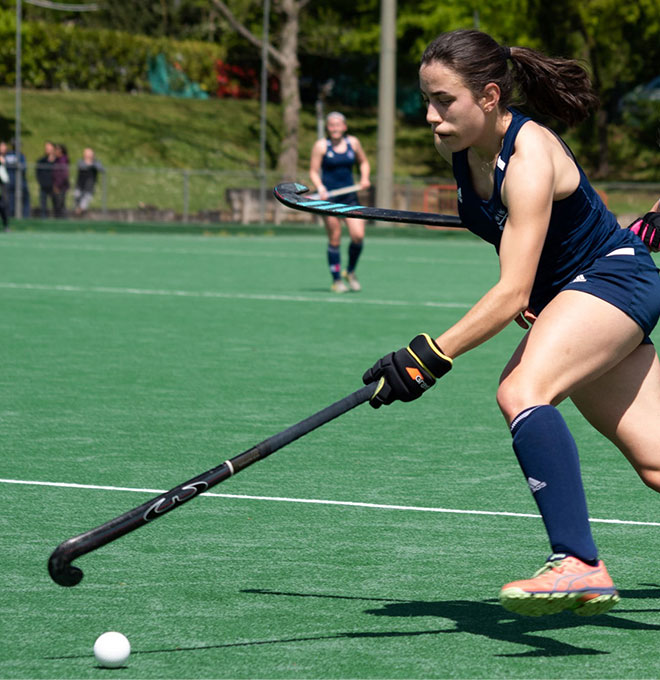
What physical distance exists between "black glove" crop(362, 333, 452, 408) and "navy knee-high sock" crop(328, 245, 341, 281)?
39.4 ft

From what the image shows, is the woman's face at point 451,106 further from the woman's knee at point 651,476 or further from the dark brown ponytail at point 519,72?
the woman's knee at point 651,476

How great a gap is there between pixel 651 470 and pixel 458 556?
0.87 metres

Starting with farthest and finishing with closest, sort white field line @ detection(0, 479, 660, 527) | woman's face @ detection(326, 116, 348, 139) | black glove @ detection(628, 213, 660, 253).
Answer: woman's face @ detection(326, 116, 348, 139) < white field line @ detection(0, 479, 660, 527) < black glove @ detection(628, 213, 660, 253)

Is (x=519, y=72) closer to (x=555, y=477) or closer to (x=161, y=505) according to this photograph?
(x=555, y=477)

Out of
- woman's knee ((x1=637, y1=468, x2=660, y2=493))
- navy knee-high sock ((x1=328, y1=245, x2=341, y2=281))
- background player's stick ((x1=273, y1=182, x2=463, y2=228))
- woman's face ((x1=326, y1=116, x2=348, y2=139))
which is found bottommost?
navy knee-high sock ((x1=328, y1=245, x2=341, y2=281))

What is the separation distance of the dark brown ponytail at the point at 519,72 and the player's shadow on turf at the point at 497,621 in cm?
154

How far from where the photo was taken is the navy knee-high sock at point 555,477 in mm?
3965

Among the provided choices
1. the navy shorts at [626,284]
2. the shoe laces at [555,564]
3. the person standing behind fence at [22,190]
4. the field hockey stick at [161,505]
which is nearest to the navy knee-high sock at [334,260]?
the navy shorts at [626,284]

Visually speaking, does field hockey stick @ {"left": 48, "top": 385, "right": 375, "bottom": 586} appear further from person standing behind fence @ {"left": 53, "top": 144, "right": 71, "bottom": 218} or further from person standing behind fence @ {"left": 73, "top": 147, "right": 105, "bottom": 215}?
person standing behind fence @ {"left": 73, "top": 147, "right": 105, "bottom": 215}

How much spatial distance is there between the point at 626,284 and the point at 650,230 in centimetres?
69

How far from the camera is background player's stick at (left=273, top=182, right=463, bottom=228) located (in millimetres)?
4844

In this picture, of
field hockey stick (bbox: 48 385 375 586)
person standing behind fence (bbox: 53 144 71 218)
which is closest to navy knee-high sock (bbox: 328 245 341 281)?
field hockey stick (bbox: 48 385 375 586)

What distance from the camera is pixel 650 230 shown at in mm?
4836

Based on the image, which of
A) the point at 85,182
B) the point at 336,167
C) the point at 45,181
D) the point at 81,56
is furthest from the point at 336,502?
the point at 81,56
